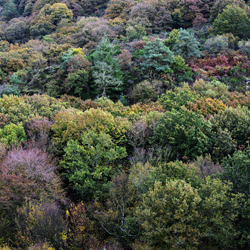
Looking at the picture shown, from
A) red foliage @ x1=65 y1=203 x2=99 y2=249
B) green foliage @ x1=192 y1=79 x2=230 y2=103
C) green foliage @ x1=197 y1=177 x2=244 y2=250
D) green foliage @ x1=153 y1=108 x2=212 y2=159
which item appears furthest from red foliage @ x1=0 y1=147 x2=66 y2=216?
green foliage @ x1=192 y1=79 x2=230 y2=103

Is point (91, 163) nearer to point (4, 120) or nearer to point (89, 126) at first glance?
point (89, 126)

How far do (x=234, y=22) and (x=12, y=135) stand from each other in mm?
48750

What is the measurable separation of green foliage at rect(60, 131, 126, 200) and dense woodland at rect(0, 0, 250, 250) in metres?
0.12

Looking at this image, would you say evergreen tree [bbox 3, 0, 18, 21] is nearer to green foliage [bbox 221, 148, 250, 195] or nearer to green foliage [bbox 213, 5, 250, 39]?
green foliage [bbox 213, 5, 250, 39]

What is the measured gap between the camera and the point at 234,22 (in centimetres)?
Result: 4706

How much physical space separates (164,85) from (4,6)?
312 ft

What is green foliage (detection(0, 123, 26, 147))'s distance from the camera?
73.1 ft

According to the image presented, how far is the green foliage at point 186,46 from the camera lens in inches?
1593

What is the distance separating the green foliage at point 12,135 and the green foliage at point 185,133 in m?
14.4

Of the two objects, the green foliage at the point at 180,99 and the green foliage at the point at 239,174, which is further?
the green foliage at the point at 180,99

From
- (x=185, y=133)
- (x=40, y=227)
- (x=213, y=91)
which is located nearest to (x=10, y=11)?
(x=213, y=91)

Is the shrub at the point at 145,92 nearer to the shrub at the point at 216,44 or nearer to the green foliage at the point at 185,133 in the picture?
the green foliage at the point at 185,133

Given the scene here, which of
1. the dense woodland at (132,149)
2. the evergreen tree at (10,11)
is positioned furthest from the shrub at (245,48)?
the evergreen tree at (10,11)

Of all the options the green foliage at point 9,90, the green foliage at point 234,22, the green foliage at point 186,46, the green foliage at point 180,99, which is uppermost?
the green foliage at point 234,22
